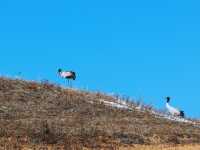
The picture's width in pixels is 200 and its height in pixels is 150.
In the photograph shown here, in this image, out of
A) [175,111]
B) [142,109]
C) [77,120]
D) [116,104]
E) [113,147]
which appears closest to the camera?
[113,147]

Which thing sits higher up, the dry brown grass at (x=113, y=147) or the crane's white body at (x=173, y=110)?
the crane's white body at (x=173, y=110)

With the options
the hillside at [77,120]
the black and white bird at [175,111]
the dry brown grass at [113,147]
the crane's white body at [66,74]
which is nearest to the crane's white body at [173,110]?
the black and white bird at [175,111]

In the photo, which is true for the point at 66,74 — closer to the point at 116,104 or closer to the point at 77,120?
the point at 116,104

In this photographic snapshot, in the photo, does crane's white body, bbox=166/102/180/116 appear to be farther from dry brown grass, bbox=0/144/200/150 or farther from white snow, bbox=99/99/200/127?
dry brown grass, bbox=0/144/200/150

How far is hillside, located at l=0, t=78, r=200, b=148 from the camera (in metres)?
37.5

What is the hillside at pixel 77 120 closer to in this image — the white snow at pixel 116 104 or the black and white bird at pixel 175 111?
the white snow at pixel 116 104

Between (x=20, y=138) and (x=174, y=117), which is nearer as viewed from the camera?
(x=20, y=138)

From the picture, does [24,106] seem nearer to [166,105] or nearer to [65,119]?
[65,119]

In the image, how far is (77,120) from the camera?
44.4m

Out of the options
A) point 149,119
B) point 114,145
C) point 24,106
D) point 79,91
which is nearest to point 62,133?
point 114,145

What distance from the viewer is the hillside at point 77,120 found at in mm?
37531

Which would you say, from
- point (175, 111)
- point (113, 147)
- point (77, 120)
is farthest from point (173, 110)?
point (113, 147)

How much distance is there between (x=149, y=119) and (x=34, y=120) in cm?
1061

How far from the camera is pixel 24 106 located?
46781mm
